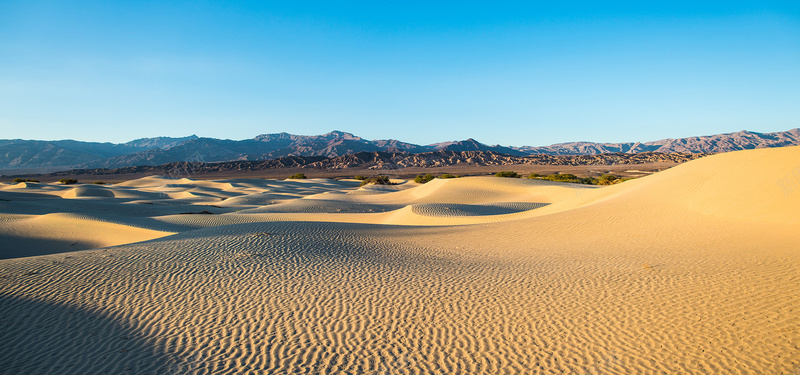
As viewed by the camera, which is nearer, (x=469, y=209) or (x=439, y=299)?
(x=439, y=299)

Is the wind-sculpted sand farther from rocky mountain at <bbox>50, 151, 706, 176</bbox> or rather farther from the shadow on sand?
rocky mountain at <bbox>50, 151, 706, 176</bbox>

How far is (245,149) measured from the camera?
625 ft

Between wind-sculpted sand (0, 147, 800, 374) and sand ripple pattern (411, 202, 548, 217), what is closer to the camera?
wind-sculpted sand (0, 147, 800, 374)

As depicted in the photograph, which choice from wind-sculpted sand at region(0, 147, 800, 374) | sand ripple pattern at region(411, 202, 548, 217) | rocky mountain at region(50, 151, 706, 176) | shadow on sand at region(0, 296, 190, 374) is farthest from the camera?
rocky mountain at region(50, 151, 706, 176)

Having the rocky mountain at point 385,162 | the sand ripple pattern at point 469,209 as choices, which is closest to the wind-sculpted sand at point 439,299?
the sand ripple pattern at point 469,209

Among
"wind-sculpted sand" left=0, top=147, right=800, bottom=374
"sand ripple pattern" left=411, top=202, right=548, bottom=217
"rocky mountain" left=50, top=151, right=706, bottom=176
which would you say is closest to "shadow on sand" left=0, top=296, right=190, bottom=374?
"wind-sculpted sand" left=0, top=147, right=800, bottom=374

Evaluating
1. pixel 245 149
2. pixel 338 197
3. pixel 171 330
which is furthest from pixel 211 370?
pixel 245 149

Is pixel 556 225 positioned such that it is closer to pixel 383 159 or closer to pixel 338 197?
pixel 338 197

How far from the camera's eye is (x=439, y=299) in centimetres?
534

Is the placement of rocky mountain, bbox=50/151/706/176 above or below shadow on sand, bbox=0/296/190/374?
above

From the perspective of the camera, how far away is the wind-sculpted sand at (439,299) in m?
3.79

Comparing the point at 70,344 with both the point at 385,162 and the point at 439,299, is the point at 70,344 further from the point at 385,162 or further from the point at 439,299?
the point at 385,162

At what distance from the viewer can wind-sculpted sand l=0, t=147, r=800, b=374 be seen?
3.79 metres

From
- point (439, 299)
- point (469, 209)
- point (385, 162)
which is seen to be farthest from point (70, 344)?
point (385, 162)
